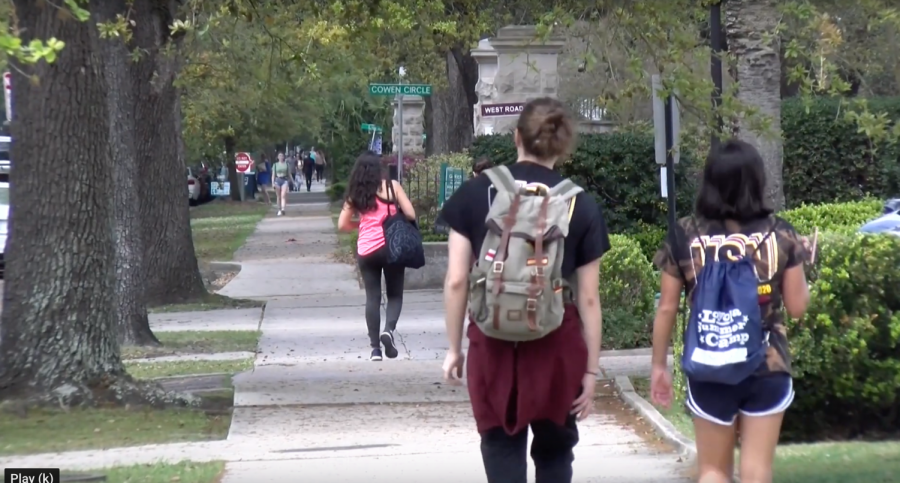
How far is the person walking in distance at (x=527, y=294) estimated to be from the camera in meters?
4.36

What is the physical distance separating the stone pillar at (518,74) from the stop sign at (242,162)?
3234cm

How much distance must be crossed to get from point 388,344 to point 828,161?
1438cm

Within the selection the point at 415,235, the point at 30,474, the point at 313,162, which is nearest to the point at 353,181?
the point at 415,235

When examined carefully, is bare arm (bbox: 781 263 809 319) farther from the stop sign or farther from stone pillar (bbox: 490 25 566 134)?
the stop sign

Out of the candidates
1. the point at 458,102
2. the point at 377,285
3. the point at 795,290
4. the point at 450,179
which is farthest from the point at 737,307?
the point at 458,102

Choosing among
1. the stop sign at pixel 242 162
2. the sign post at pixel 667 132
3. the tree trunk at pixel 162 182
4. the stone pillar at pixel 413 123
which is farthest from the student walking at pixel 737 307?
the stop sign at pixel 242 162

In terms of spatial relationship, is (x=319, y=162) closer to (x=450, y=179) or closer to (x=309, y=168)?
(x=309, y=168)

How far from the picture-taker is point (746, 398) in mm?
4570

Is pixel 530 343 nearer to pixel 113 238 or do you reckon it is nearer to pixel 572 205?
pixel 572 205

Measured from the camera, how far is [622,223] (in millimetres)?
18719

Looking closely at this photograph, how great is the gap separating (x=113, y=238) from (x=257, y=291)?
1072 cm

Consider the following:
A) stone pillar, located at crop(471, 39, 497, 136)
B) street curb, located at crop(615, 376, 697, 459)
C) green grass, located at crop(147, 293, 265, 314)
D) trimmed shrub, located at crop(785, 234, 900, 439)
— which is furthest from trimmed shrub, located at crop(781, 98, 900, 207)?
trimmed shrub, located at crop(785, 234, 900, 439)

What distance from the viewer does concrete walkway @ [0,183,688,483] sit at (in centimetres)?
700

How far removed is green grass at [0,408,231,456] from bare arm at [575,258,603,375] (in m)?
4.07
